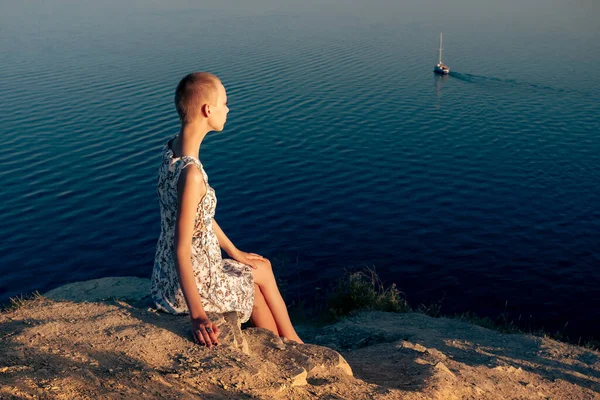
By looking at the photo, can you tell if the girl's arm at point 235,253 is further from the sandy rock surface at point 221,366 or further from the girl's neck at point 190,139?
the girl's neck at point 190,139

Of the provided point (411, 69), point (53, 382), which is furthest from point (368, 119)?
point (53, 382)

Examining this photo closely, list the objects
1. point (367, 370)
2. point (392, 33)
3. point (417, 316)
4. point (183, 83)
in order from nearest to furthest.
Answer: point (183, 83), point (367, 370), point (417, 316), point (392, 33)

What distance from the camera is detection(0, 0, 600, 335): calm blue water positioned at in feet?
51.0

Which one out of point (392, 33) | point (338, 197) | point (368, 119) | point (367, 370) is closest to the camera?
point (367, 370)

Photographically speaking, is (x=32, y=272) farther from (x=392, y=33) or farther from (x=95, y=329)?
(x=392, y=33)

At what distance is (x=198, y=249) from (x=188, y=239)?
1.38 ft

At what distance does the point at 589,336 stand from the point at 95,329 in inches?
454

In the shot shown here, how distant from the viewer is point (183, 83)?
466 cm

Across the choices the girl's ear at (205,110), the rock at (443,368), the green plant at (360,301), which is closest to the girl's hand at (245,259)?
the girl's ear at (205,110)

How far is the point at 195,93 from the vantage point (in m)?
4.64

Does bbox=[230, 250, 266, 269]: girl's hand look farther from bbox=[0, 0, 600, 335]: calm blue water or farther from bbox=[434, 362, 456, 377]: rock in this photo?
bbox=[0, 0, 600, 335]: calm blue water

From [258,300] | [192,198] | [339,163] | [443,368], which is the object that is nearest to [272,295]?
[258,300]

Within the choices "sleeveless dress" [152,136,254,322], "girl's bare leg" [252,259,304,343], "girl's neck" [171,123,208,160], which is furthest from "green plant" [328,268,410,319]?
"girl's neck" [171,123,208,160]

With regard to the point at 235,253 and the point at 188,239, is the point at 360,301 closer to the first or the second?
the point at 235,253
